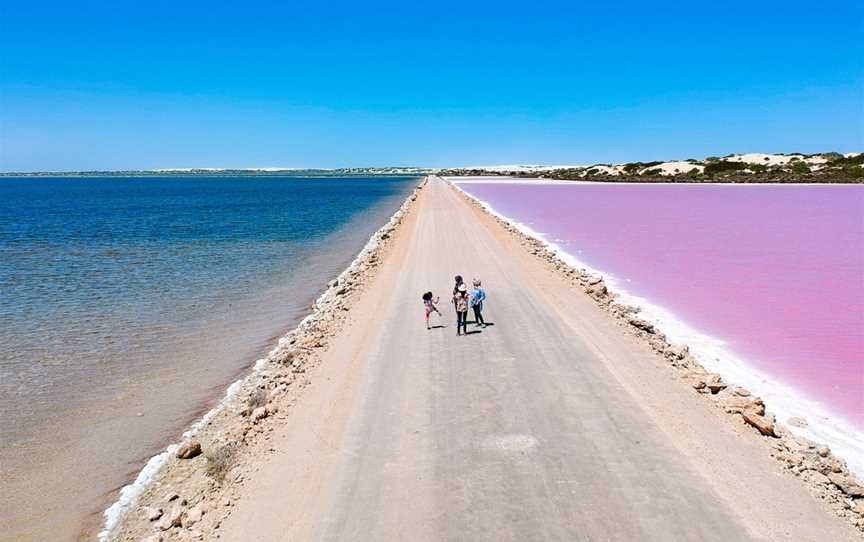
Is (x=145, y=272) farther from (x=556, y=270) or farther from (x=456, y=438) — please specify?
(x=456, y=438)

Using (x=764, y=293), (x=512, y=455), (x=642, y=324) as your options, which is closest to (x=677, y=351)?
(x=642, y=324)

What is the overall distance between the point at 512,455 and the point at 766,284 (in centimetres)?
1567

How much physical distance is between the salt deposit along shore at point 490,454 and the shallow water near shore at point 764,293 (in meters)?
1.26

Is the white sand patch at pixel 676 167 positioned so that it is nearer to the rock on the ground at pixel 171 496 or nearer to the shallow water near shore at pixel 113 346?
the shallow water near shore at pixel 113 346

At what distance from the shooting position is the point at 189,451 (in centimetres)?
874

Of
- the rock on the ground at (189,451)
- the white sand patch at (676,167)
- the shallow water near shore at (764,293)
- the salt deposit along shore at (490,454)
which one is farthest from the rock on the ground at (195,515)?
the white sand patch at (676,167)

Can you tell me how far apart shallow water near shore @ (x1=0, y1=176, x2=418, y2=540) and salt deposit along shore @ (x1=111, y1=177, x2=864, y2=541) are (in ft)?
3.28

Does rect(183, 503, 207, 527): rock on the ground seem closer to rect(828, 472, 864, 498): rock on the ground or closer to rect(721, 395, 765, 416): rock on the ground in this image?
rect(828, 472, 864, 498): rock on the ground

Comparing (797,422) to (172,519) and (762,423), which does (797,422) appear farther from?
(172,519)

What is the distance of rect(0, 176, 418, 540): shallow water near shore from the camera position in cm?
874

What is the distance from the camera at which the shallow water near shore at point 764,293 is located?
33.9 feet

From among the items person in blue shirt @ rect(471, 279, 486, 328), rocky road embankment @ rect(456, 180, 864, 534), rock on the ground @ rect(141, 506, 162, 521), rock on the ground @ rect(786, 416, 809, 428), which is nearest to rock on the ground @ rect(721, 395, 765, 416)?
rocky road embankment @ rect(456, 180, 864, 534)

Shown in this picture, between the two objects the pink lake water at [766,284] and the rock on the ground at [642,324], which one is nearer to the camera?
the pink lake water at [766,284]

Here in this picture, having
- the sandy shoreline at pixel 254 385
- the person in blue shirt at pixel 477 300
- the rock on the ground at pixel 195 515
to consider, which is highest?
the person in blue shirt at pixel 477 300
